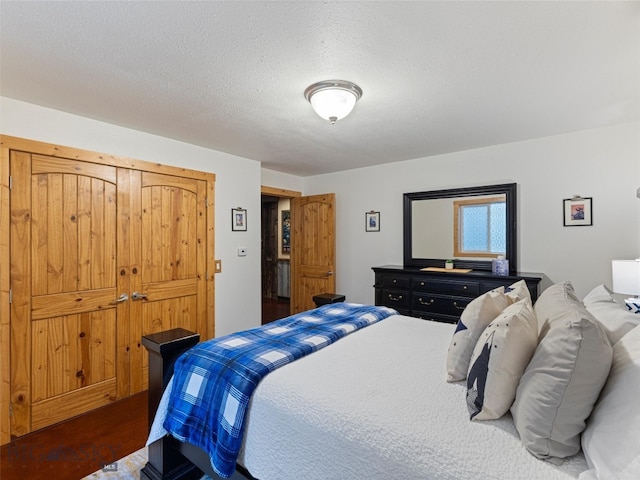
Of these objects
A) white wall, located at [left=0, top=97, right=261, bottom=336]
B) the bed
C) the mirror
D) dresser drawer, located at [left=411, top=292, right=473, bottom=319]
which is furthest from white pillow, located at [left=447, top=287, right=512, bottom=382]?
white wall, located at [left=0, top=97, right=261, bottom=336]

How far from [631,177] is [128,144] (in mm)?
4525

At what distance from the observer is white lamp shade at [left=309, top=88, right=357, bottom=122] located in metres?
2.12

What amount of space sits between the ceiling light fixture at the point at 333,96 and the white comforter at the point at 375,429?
1.55 metres

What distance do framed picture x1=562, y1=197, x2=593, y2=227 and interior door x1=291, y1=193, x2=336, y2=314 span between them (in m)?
2.70

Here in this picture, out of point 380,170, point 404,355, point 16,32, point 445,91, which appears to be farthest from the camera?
point 380,170

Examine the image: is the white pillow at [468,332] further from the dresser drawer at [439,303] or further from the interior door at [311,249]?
the interior door at [311,249]

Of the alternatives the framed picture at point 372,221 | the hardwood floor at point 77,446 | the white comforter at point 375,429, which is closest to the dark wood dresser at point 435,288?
the framed picture at point 372,221

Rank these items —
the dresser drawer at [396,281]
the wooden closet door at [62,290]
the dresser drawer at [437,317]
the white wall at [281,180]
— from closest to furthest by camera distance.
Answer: the wooden closet door at [62,290], the dresser drawer at [437,317], the dresser drawer at [396,281], the white wall at [281,180]

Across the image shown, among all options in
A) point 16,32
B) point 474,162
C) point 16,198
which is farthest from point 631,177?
point 16,198

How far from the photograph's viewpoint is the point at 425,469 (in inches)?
39.2

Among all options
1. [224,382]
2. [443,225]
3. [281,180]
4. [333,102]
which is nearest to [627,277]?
[443,225]

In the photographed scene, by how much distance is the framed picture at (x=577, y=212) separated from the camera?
3098mm

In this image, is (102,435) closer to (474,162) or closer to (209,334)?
(209,334)

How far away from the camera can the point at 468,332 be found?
1.47 metres
